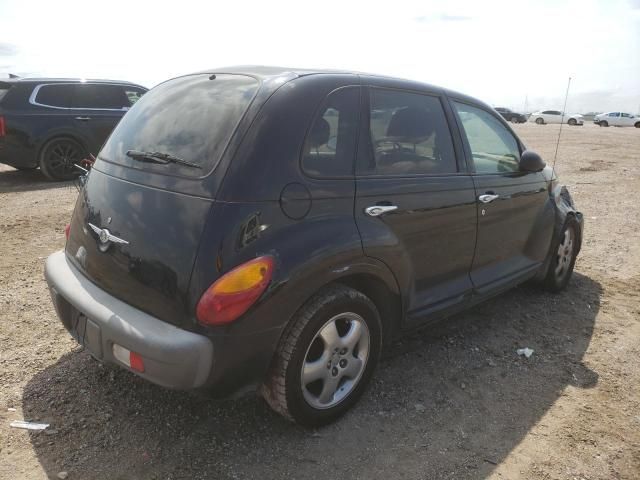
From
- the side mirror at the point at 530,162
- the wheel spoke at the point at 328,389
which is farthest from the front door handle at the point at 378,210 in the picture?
the side mirror at the point at 530,162

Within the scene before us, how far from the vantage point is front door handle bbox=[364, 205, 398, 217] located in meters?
2.70

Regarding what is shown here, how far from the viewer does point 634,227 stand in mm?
7188

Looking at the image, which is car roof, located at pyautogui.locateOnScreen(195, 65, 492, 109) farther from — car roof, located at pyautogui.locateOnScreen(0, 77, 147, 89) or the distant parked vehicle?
the distant parked vehicle

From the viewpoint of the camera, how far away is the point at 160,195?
95.6 inches

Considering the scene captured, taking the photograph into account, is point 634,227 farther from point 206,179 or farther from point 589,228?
point 206,179

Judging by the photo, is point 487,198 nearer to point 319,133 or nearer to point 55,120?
point 319,133

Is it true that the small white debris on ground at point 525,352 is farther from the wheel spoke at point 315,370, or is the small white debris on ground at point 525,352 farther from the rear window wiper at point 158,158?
the rear window wiper at point 158,158

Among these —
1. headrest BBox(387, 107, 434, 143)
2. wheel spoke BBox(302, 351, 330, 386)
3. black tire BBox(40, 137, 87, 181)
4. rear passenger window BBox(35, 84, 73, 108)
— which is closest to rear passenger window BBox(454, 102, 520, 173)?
headrest BBox(387, 107, 434, 143)

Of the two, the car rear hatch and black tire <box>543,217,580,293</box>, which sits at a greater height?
the car rear hatch

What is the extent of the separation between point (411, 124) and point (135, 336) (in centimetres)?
196

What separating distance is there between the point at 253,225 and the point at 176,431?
1.20 m

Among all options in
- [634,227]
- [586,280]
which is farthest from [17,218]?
[634,227]

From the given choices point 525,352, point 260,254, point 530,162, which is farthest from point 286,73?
point 525,352

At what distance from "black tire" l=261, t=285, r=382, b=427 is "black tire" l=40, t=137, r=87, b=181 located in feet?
26.6
